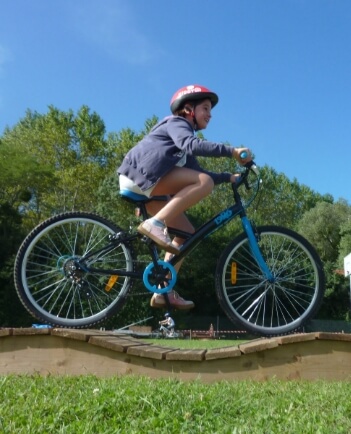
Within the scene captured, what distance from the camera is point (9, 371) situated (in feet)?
17.0

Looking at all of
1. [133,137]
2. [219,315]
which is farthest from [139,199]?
[133,137]

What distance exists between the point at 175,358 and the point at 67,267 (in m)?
1.30

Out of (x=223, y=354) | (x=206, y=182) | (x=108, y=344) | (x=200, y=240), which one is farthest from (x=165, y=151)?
(x=223, y=354)

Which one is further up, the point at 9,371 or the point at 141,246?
the point at 141,246

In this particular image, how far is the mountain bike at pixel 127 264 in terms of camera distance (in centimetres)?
509

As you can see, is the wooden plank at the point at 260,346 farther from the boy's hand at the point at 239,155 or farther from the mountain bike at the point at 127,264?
the boy's hand at the point at 239,155

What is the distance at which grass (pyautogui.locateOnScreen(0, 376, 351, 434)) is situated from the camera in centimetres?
321

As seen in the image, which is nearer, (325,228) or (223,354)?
(223,354)

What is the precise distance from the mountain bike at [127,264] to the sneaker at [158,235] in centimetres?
13

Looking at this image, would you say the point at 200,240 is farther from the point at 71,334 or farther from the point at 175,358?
the point at 71,334

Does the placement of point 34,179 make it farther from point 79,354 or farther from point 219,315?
point 79,354

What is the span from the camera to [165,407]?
357 cm

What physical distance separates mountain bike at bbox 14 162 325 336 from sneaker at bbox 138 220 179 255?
133mm

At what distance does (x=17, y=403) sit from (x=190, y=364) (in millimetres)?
1840
